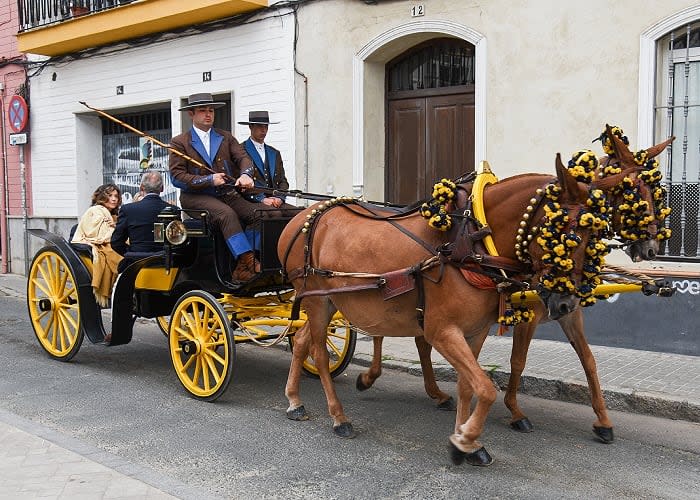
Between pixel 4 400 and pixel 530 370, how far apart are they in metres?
4.51

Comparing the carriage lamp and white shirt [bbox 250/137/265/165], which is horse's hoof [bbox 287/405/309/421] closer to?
the carriage lamp

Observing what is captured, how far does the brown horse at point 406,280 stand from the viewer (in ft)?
14.3

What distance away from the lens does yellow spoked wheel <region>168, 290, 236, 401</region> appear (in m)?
5.96

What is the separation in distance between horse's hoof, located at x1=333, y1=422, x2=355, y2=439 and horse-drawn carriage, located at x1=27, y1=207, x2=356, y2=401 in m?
0.78

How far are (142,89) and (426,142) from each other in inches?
226

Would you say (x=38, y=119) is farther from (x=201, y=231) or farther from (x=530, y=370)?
(x=530, y=370)

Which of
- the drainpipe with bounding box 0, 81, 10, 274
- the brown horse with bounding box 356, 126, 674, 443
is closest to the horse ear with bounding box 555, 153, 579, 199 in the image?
the brown horse with bounding box 356, 126, 674, 443

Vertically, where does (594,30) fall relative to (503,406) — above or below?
above

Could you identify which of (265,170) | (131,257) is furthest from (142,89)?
(131,257)

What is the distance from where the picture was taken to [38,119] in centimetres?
1544

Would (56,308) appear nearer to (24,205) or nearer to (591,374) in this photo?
(591,374)

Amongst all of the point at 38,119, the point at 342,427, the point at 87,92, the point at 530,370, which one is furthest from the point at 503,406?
the point at 38,119

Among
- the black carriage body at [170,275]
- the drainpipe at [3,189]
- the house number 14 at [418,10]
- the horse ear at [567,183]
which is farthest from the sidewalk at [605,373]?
the drainpipe at [3,189]

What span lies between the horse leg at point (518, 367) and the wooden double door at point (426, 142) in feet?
14.4
